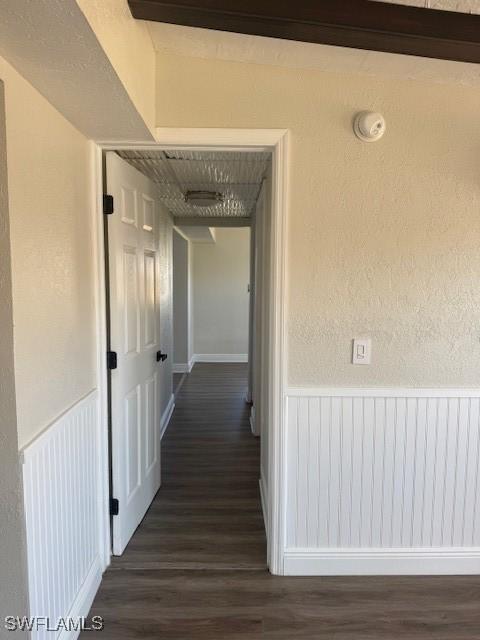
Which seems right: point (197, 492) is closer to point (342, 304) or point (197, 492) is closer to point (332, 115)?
point (342, 304)

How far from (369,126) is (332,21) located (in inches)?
19.1

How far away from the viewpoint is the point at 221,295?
747 centimetres

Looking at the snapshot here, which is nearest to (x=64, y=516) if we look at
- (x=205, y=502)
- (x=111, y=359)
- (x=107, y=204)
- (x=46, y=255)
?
(x=111, y=359)

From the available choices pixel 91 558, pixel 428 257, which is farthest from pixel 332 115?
pixel 91 558

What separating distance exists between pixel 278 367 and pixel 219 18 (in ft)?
4.75

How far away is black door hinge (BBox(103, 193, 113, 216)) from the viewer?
6.44 feet

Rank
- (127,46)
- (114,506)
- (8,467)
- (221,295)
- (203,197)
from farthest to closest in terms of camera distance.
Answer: (221,295) → (203,197) → (114,506) → (127,46) → (8,467)

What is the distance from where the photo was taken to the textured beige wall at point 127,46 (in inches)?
42.3

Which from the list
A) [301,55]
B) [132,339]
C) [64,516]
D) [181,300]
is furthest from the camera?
[181,300]

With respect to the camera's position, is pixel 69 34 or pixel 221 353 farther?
pixel 221 353

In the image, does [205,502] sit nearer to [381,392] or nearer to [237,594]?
[237,594]

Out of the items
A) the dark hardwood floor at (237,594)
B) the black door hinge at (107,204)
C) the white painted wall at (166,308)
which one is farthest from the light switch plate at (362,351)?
the white painted wall at (166,308)

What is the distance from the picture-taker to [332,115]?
6.03ft

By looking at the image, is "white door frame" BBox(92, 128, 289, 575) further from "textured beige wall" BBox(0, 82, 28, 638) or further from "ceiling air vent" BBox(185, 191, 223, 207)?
"ceiling air vent" BBox(185, 191, 223, 207)
